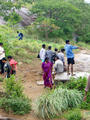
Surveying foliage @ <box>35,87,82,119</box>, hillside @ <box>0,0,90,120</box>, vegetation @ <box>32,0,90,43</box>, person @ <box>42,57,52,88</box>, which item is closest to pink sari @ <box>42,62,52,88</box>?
person @ <box>42,57,52,88</box>

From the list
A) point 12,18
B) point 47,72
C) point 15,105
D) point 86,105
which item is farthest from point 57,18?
point 15,105

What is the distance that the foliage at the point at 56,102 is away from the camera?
18.4 feet

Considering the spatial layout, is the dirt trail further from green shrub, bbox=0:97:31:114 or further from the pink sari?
the pink sari

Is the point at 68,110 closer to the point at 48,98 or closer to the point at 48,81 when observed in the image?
the point at 48,98

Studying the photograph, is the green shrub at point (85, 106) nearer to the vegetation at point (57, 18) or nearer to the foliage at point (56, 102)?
the foliage at point (56, 102)

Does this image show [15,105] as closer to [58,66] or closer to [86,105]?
[86,105]

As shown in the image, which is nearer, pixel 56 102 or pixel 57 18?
pixel 56 102

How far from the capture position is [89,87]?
6199 mm

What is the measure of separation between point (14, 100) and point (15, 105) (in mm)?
140

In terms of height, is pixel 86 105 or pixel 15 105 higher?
pixel 15 105

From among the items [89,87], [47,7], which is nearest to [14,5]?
[47,7]

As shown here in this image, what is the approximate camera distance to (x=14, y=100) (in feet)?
19.0

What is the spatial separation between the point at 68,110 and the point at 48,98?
0.68 m

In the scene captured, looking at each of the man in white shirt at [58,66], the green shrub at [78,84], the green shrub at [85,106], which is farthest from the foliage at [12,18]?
the green shrub at [85,106]
